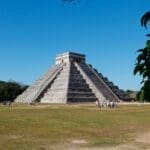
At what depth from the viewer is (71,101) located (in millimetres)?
82500

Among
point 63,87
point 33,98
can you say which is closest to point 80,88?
point 63,87

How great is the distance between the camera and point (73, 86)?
289ft

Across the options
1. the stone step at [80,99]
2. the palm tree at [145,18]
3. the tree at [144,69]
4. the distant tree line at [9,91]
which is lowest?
the tree at [144,69]

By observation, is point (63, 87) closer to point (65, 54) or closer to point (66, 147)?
point (65, 54)

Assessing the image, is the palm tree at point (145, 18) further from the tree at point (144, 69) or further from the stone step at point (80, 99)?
the stone step at point (80, 99)

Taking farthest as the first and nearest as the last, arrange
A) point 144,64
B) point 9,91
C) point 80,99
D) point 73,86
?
point 9,91, point 73,86, point 80,99, point 144,64

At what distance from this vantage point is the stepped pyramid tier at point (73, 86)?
86.0 metres

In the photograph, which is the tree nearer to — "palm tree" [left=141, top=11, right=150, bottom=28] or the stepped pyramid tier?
"palm tree" [left=141, top=11, right=150, bottom=28]

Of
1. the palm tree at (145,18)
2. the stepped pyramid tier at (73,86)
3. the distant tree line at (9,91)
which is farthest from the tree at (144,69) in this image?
the distant tree line at (9,91)

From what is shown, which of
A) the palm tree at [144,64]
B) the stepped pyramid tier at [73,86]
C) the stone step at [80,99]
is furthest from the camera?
the stepped pyramid tier at [73,86]

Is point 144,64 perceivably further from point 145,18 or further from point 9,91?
point 9,91

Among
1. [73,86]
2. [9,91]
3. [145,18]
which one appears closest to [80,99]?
[73,86]

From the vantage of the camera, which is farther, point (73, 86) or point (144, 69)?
point (73, 86)

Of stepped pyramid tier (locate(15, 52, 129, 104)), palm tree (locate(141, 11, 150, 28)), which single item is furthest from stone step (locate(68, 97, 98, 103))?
palm tree (locate(141, 11, 150, 28))
